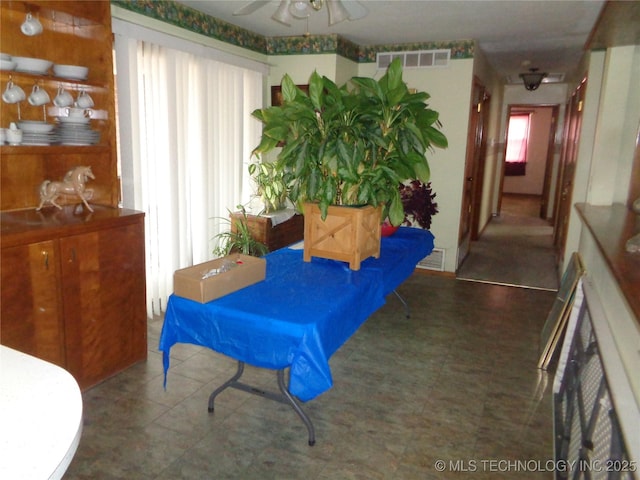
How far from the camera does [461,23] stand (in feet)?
13.2

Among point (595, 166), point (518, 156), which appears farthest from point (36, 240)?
point (518, 156)

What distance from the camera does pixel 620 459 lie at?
4.19ft

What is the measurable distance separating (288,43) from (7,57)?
2.91m

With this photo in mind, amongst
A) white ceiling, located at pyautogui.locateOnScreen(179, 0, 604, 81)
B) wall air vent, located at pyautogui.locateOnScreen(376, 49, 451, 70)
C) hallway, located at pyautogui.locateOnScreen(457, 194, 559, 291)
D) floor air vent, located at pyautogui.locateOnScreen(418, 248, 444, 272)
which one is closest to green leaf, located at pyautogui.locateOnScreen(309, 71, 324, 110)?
white ceiling, located at pyautogui.locateOnScreen(179, 0, 604, 81)

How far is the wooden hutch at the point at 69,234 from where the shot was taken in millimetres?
2303

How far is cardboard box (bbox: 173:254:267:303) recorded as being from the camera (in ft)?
6.47

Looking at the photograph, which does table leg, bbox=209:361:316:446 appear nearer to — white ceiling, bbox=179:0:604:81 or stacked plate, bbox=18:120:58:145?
stacked plate, bbox=18:120:58:145

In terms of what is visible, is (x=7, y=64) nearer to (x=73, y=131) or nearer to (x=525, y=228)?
(x=73, y=131)

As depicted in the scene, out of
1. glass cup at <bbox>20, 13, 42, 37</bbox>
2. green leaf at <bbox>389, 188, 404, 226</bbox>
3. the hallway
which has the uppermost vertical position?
glass cup at <bbox>20, 13, 42, 37</bbox>

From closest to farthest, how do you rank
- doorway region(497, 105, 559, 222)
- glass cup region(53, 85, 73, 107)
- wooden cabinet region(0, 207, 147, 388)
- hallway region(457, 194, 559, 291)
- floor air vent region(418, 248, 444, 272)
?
wooden cabinet region(0, 207, 147, 388) < glass cup region(53, 85, 73, 107) < hallway region(457, 194, 559, 291) < floor air vent region(418, 248, 444, 272) < doorway region(497, 105, 559, 222)

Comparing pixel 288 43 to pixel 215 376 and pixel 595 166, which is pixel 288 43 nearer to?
pixel 595 166

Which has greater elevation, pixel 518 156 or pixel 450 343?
pixel 518 156

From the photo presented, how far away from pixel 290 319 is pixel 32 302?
4.61ft

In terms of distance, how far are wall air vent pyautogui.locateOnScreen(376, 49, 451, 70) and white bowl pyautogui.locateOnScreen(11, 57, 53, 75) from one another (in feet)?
11.3
